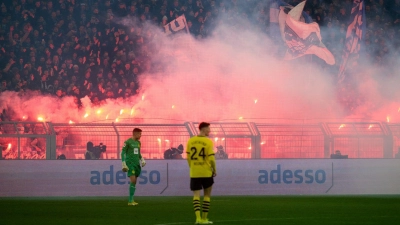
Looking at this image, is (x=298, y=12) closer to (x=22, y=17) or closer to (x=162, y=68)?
(x=162, y=68)

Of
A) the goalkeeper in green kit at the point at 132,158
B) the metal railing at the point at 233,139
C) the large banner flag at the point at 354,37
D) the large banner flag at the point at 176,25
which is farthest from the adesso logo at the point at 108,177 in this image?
the large banner flag at the point at 354,37

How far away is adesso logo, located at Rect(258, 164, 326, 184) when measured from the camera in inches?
770

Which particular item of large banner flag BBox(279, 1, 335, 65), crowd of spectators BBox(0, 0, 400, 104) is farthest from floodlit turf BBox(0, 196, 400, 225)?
large banner flag BBox(279, 1, 335, 65)

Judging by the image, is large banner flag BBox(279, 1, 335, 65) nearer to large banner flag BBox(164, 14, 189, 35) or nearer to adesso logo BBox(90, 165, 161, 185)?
large banner flag BBox(164, 14, 189, 35)

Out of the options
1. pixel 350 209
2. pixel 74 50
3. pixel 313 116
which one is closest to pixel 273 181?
pixel 350 209

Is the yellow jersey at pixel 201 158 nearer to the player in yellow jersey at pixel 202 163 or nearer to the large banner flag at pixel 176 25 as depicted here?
the player in yellow jersey at pixel 202 163

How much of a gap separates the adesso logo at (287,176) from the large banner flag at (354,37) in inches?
372

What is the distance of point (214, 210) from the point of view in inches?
556

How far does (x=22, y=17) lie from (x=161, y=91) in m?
5.30

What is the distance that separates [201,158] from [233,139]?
9131mm

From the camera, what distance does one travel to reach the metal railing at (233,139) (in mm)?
20141

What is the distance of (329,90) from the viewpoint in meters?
28.2

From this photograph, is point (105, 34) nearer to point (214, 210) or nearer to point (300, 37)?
point (300, 37)

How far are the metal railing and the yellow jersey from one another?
8552 mm
